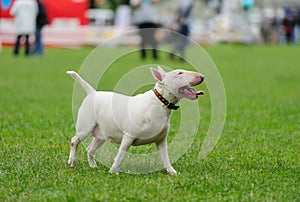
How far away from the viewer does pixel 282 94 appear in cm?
1395

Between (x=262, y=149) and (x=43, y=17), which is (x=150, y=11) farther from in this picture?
(x=262, y=149)

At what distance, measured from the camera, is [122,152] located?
5.69 meters

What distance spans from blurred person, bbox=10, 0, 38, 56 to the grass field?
1159 cm

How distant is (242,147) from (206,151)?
45 centimetres

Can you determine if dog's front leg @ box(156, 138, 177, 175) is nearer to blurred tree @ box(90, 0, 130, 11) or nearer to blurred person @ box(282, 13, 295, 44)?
blurred person @ box(282, 13, 295, 44)

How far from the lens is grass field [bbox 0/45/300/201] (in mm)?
5152

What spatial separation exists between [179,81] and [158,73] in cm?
17

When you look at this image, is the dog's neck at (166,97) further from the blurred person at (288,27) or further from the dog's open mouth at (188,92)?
the blurred person at (288,27)

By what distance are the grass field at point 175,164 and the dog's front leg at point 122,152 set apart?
0.08 m

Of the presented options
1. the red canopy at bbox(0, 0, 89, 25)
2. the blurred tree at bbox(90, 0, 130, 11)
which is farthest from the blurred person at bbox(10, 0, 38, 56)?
the blurred tree at bbox(90, 0, 130, 11)

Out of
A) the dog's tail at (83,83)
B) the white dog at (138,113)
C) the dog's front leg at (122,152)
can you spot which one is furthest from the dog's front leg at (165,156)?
the dog's tail at (83,83)

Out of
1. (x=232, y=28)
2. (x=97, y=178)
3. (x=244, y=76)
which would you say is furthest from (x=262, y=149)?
(x=232, y=28)

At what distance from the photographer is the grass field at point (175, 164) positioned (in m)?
5.15

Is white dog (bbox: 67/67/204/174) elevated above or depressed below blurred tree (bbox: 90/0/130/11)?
above
